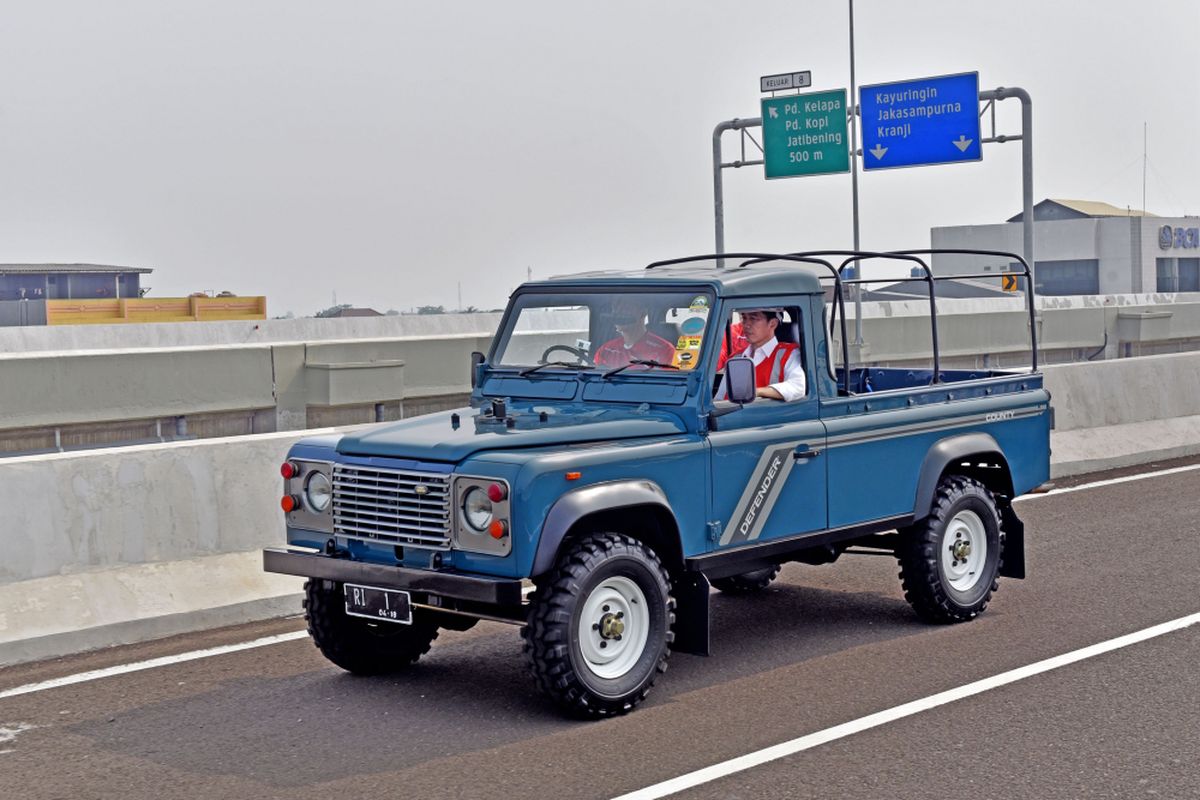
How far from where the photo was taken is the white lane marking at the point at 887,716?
6086mm

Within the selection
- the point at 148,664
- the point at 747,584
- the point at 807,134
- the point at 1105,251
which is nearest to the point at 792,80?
the point at 807,134

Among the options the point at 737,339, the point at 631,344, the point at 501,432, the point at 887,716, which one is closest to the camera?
the point at 887,716

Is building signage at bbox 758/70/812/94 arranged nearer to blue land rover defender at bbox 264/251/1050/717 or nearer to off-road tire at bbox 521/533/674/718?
blue land rover defender at bbox 264/251/1050/717

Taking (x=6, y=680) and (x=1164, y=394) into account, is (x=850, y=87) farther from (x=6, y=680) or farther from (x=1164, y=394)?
(x=6, y=680)

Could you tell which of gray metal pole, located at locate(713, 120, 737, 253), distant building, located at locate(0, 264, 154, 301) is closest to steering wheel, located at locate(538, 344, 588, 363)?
gray metal pole, located at locate(713, 120, 737, 253)

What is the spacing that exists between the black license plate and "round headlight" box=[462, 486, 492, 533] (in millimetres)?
472

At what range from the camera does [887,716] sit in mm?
6984

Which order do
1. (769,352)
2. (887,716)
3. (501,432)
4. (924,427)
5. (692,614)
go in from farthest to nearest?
(924,427) < (769,352) < (692,614) < (501,432) < (887,716)

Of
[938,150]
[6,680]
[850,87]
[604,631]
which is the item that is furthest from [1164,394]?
[850,87]

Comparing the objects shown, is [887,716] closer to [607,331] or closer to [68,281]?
[607,331]

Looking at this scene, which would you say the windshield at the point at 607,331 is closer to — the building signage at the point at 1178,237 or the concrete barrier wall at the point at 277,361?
the concrete barrier wall at the point at 277,361

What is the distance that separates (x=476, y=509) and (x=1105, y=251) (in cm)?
8189

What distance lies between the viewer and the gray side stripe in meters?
8.32

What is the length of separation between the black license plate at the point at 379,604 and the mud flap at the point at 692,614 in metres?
1.36
